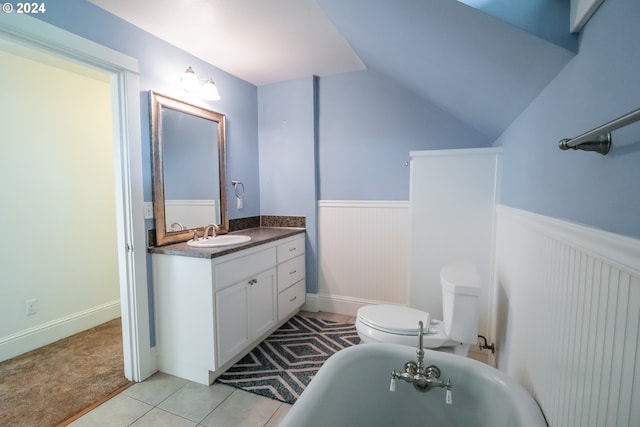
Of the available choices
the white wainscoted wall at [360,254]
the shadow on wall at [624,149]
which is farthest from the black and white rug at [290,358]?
the shadow on wall at [624,149]

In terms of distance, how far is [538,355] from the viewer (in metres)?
0.97

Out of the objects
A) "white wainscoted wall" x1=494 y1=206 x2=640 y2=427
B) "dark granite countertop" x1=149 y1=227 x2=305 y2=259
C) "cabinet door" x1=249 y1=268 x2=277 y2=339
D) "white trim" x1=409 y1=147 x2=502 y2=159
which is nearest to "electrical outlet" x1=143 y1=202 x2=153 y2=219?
"dark granite countertop" x1=149 y1=227 x2=305 y2=259

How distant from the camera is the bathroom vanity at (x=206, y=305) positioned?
72.9 inches

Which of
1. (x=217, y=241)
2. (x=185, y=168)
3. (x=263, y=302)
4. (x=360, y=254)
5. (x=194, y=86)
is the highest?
(x=194, y=86)

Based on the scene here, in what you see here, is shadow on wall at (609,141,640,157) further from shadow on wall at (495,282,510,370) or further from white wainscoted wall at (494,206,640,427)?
shadow on wall at (495,282,510,370)

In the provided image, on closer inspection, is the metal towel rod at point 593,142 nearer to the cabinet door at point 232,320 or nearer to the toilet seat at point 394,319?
the toilet seat at point 394,319

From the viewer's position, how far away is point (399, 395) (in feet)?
4.37

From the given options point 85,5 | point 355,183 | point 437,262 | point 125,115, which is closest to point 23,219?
point 125,115

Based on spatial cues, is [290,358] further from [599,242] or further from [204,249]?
[599,242]

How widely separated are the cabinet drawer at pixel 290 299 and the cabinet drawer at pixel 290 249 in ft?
1.01

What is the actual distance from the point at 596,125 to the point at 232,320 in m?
2.06

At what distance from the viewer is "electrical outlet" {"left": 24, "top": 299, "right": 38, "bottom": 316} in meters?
2.29

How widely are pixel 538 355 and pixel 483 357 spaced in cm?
137

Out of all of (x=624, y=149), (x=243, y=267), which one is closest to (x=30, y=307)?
(x=243, y=267)
